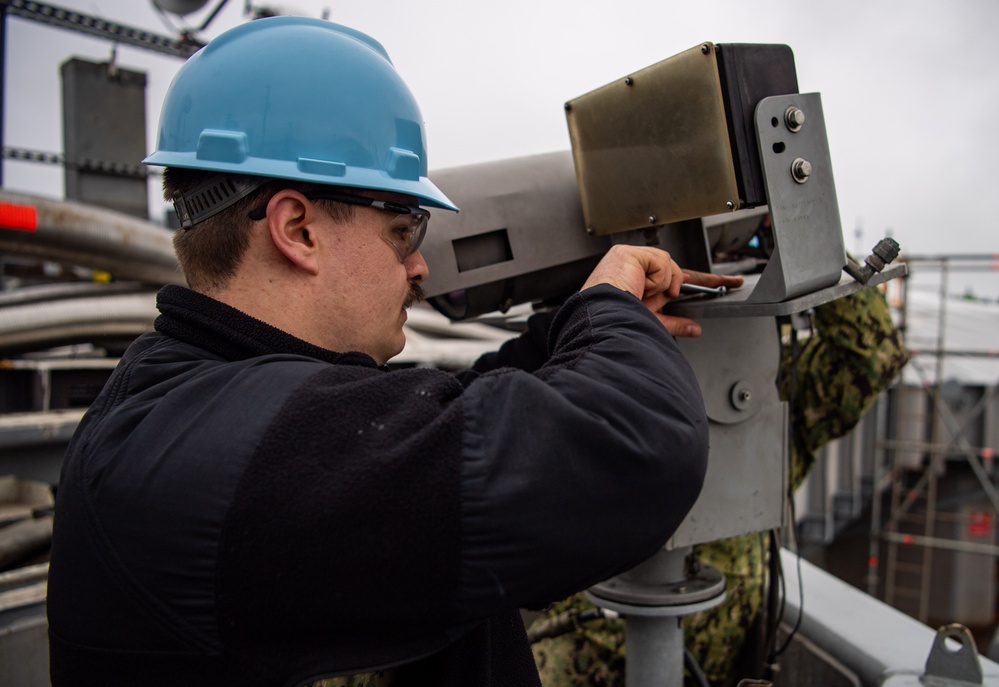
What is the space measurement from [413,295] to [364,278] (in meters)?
0.14

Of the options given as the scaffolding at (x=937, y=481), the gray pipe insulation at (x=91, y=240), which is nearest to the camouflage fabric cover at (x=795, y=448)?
the gray pipe insulation at (x=91, y=240)

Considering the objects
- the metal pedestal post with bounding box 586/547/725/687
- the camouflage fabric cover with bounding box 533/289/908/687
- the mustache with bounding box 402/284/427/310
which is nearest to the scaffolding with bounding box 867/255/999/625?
the camouflage fabric cover with bounding box 533/289/908/687

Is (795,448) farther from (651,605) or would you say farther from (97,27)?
(97,27)

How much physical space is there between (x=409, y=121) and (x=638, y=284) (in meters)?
0.37

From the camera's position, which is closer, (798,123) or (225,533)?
(225,533)

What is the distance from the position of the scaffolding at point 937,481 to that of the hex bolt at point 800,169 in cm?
492

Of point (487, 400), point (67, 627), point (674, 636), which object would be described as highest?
point (487, 400)

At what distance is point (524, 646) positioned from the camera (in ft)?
3.03

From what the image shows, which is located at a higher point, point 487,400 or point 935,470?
point 487,400

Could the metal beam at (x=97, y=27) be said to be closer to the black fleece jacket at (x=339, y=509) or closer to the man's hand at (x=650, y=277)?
the man's hand at (x=650, y=277)

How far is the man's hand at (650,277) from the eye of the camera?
0.93 meters

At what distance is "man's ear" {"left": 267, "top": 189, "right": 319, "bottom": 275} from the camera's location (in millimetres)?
839

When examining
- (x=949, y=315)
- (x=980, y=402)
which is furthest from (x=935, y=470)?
(x=949, y=315)

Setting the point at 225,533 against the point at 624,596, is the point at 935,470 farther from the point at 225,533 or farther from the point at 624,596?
the point at 225,533
